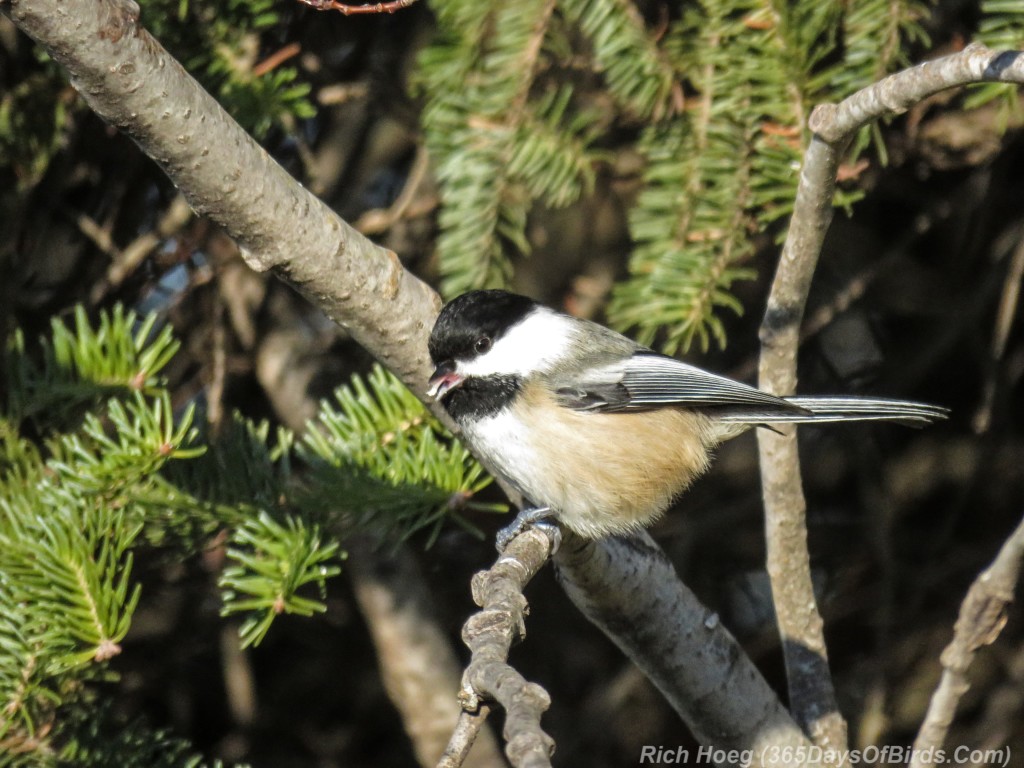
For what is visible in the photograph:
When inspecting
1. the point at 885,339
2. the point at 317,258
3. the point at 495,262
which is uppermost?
the point at 317,258

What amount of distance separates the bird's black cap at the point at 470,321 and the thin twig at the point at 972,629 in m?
0.69

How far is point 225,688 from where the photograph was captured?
7.12 ft

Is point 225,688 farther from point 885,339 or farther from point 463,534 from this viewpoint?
point 885,339

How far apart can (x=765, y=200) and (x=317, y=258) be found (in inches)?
25.0

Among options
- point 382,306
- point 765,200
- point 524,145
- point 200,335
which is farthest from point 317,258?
point 200,335

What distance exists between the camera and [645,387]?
175 centimetres

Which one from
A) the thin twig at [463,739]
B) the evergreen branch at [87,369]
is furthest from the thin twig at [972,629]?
the evergreen branch at [87,369]

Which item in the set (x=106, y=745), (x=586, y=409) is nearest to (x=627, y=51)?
(x=586, y=409)

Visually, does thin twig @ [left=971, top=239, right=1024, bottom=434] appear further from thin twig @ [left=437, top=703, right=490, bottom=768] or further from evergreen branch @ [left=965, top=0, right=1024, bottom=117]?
thin twig @ [left=437, top=703, right=490, bottom=768]

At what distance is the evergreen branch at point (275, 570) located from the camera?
1.20 m

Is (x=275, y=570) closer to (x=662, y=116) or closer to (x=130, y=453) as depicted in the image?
(x=130, y=453)

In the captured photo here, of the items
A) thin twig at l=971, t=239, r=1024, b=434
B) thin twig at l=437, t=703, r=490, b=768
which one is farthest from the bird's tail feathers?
thin twig at l=437, t=703, r=490, b=768

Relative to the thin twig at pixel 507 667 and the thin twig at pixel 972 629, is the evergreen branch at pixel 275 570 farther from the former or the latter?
the thin twig at pixel 972 629

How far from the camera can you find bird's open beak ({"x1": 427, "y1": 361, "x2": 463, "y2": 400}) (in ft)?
4.43
